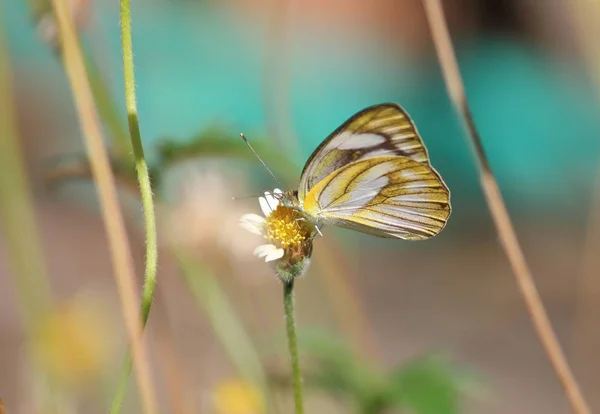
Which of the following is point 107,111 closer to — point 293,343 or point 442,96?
point 293,343

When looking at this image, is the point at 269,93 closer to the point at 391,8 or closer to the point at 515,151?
the point at 515,151

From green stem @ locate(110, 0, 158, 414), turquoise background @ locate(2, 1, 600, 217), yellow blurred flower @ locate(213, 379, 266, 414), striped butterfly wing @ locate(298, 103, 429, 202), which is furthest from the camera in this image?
turquoise background @ locate(2, 1, 600, 217)

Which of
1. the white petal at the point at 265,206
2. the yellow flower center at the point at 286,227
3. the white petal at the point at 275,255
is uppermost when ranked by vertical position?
the white petal at the point at 265,206

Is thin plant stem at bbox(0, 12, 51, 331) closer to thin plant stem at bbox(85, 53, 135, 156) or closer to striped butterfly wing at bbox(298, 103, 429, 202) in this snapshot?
thin plant stem at bbox(85, 53, 135, 156)

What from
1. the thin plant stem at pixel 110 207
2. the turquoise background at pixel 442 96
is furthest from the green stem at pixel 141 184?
the turquoise background at pixel 442 96

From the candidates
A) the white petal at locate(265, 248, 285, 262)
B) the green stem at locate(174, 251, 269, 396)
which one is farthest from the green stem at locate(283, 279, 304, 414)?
the green stem at locate(174, 251, 269, 396)

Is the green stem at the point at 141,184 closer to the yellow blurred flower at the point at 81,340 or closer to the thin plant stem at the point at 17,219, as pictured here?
the thin plant stem at the point at 17,219
